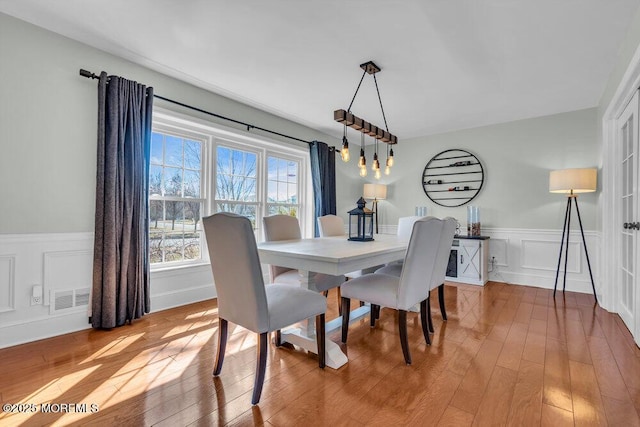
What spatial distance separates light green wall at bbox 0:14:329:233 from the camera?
2215 millimetres

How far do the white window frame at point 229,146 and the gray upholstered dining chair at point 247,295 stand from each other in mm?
1718

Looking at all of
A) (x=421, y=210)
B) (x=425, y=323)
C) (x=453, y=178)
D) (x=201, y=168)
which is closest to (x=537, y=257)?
(x=453, y=178)

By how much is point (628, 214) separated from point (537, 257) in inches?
64.5

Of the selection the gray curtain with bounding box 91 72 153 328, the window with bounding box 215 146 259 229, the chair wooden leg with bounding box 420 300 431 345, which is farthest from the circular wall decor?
the gray curtain with bounding box 91 72 153 328

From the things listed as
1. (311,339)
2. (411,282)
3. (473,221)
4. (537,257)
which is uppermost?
(473,221)

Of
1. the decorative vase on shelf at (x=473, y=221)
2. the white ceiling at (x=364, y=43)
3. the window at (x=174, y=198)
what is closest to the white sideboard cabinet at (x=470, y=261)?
the decorative vase on shelf at (x=473, y=221)

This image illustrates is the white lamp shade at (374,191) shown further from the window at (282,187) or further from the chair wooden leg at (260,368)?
the chair wooden leg at (260,368)

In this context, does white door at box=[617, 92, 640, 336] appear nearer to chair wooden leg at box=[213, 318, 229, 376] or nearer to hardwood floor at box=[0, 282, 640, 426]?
hardwood floor at box=[0, 282, 640, 426]

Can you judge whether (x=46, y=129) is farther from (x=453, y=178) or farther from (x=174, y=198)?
(x=453, y=178)

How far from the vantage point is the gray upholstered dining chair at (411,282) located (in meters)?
2.01

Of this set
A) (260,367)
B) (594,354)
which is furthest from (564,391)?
(260,367)

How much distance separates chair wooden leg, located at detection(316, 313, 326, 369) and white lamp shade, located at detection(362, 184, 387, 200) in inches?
140

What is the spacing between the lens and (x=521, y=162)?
4.36 meters

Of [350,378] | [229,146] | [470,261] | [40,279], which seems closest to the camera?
[350,378]
